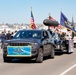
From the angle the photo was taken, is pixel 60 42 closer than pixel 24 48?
No

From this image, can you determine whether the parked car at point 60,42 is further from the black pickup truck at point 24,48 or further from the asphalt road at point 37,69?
the asphalt road at point 37,69

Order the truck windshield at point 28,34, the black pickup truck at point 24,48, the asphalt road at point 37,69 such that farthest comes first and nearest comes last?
the truck windshield at point 28,34 < the black pickup truck at point 24,48 < the asphalt road at point 37,69

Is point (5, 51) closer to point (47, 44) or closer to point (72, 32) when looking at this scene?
point (47, 44)

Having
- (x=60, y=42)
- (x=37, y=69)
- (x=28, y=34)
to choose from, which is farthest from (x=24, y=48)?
(x=60, y=42)

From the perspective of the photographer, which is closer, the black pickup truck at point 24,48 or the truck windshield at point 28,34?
the black pickup truck at point 24,48

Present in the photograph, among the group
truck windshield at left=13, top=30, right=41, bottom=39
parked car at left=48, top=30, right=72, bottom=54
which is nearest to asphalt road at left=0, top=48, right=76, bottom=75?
truck windshield at left=13, top=30, right=41, bottom=39

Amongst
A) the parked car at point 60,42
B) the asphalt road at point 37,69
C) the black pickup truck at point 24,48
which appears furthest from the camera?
the parked car at point 60,42

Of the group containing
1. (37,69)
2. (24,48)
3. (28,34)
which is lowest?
(37,69)

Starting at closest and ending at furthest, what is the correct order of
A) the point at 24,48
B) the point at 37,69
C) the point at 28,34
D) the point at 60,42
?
the point at 37,69, the point at 24,48, the point at 28,34, the point at 60,42

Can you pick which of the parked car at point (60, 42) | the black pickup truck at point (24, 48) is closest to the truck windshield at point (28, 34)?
the black pickup truck at point (24, 48)

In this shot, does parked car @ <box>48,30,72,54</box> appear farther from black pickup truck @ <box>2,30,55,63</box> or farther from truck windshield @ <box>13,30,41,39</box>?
black pickup truck @ <box>2,30,55,63</box>

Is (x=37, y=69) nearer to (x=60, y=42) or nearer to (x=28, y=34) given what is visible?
(x=28, y=34)

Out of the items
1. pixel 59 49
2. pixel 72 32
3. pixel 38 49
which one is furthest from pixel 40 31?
pixel 72 32

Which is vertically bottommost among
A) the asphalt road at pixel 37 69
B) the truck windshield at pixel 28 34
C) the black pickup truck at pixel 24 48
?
the asphalt road at pixel 37 69
